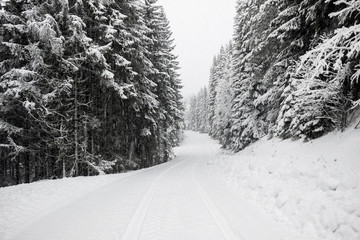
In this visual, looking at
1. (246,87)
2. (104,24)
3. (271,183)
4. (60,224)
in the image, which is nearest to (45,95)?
(104,24)

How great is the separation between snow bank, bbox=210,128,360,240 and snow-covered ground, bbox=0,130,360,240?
0.06 feet

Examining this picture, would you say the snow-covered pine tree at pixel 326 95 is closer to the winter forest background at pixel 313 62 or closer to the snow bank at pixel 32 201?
the winter forest background at pixel 313 62

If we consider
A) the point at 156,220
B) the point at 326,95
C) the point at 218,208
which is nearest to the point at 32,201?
the point at 156,220

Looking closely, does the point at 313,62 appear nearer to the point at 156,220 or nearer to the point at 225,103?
the point at 156,220

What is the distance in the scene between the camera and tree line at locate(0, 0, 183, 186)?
1196 centimetres

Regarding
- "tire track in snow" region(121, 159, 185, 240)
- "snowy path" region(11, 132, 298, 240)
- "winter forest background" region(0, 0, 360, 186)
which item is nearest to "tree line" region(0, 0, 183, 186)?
"winter forest background" region(0, 0, 360, 186)

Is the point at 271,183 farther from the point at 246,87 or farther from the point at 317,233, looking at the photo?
the point at 246,87

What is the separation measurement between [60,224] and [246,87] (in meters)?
20.6

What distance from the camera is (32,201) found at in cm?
746

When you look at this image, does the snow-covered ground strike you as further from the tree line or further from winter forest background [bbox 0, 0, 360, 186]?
the tree line

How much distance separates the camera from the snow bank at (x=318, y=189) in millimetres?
4508

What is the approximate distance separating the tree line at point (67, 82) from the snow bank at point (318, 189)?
9.91 m

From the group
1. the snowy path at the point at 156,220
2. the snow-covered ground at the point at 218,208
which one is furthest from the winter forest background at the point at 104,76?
the snowy path at the point at 156,220

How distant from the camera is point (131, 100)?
18.0 m
